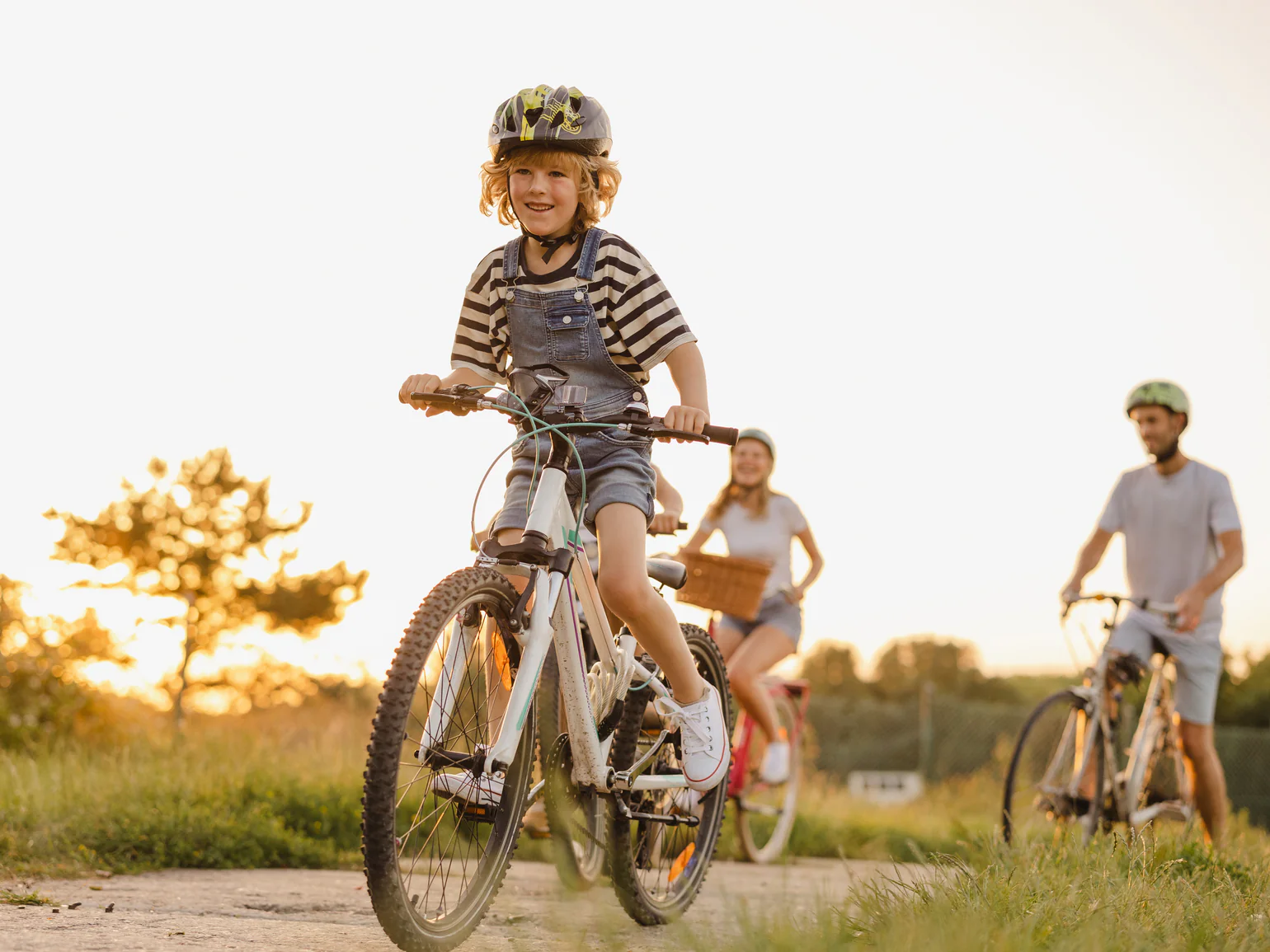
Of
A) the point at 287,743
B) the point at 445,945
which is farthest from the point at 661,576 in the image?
the point at 287,743

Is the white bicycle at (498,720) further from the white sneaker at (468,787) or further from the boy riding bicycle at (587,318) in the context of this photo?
the boy riding bicycle at (587,318)

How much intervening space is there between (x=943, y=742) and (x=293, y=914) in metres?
26.6

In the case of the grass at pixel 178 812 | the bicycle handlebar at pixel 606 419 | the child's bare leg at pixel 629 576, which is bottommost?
the grass at pixel 178 812

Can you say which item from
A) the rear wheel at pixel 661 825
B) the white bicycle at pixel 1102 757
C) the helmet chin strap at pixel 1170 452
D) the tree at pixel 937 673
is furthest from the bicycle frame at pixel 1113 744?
the tree at pixel 937 673

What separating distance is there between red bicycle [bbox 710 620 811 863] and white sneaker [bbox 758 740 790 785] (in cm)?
10

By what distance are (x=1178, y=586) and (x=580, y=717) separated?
14.7 ft

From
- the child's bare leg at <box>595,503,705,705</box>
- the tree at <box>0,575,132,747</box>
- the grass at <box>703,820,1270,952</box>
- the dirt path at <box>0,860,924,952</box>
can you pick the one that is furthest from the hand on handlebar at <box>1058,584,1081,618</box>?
the tree at <box>0,575,132,747</box>

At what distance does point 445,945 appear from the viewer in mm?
3303

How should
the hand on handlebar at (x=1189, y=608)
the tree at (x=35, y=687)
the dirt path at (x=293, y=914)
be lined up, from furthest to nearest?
the tree at (x=35, y=687)
the hand on handlebar at (x=1189, y=608)
the dirt path at (x=293, y=914)

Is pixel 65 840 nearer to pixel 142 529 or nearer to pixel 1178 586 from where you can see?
pixel 1178 586

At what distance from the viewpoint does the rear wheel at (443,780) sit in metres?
3.05

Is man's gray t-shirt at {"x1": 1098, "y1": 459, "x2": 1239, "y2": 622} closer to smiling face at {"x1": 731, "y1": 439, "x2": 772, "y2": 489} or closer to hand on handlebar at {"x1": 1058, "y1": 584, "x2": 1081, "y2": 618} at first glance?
hand on handlebar at {"x1": 1058, "y1": 584, "x2": 1081, "y2": 618}

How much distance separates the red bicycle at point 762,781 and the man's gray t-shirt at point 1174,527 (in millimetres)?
2429

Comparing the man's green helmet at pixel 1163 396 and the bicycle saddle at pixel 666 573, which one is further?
the man's green helmet at pixel 1163 396
